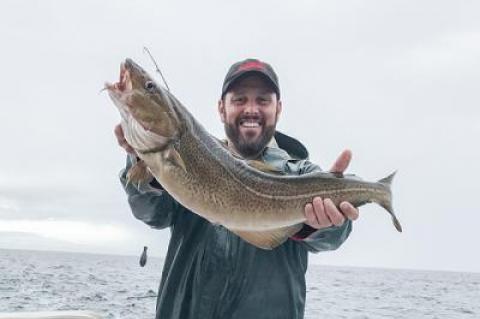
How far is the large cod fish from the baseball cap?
0.97 metres

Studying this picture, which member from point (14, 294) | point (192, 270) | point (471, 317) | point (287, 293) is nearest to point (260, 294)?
point (287, 293)

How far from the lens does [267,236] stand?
3865 mm

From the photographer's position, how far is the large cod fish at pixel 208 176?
11.9 ft

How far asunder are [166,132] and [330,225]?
1414 mm

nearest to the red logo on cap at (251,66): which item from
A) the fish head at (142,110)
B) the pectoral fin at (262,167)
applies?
the pectoral fin at (262,167)

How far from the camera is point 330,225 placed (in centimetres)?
391

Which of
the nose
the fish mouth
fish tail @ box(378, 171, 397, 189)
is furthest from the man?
the nose

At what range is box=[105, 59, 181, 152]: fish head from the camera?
11.9 ft

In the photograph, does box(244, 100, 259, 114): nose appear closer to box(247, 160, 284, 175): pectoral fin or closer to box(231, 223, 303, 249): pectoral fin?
box(247, 160, 284, 175): pectoral fin

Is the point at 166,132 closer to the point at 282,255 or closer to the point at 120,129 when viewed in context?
the point at 120,129

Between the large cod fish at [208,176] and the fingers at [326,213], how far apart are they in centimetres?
6

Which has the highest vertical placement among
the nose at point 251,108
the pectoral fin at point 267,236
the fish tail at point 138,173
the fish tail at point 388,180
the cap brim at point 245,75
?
the cap brim at point 245,75

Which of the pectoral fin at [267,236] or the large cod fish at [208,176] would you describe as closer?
the large cod fish at [208,176]

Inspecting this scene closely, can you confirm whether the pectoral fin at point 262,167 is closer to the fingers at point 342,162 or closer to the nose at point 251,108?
the fingers at point 342,162
